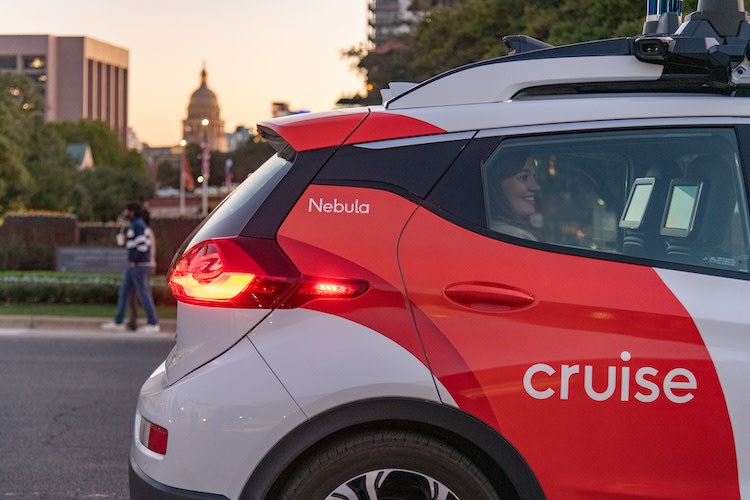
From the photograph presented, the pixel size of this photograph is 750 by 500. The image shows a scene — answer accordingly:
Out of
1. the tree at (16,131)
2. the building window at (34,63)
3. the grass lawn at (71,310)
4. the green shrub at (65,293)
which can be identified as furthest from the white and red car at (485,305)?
the building window at (34,63)

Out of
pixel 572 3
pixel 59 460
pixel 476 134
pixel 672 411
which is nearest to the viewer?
pixel 672 411

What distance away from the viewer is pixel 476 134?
10.8 ft

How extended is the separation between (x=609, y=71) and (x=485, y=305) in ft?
2.85

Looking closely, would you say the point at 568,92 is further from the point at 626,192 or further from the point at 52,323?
the point at 52,323

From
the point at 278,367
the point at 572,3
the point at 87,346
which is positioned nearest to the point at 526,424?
the point at 278,367

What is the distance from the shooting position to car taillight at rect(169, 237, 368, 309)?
314 cm

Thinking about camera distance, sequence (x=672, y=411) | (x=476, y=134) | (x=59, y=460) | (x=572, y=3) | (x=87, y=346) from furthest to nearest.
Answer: (x=572, y=3), (x=87, y=346), (x=59, y=460), (x=476, y=134), (x=672, y=411)

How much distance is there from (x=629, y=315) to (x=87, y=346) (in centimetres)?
973

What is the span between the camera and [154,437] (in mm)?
3250

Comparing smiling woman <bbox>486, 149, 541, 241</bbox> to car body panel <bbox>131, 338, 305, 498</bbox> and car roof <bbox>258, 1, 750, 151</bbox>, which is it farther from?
car body panel <bbox>131, 338, 305, 498</bbox>

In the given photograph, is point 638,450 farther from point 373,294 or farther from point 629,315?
point 373,294

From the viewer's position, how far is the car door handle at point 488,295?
311 cm

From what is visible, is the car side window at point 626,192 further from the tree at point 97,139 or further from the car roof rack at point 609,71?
the tree at point 97,139

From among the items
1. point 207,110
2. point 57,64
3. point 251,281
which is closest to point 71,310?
point 251,281
